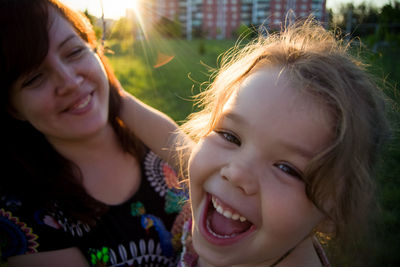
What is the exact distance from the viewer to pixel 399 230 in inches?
90.7

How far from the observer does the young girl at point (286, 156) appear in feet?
3.06

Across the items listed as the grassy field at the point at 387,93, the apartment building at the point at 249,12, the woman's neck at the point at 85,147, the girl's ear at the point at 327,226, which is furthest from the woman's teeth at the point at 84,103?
the girl's ear at the point at 327,226

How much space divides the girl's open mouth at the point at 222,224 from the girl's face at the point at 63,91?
79 centimetres

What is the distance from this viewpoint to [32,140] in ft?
5.21

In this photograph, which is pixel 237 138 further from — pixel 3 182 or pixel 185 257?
pixel 3 182

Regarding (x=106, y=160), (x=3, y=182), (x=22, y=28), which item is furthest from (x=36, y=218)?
(x=22, y=28)

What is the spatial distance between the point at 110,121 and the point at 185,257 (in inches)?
37.9

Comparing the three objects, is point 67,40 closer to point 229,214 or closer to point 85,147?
point 85,147

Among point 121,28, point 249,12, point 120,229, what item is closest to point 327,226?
point 120,229

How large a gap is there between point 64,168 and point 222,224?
92 centimetres

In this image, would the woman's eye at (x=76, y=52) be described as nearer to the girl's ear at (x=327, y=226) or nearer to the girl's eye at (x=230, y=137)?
the girl's eye at (x=230, y=137)

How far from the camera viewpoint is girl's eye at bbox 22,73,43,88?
137 centimetres

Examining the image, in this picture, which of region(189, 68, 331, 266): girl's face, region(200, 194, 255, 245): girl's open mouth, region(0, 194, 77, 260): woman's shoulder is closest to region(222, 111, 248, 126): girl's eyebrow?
region(189, 68, 331, 266): girl's face

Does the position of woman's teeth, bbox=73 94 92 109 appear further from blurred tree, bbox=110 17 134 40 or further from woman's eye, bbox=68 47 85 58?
blurred tree, bbox=110 17 134 40
